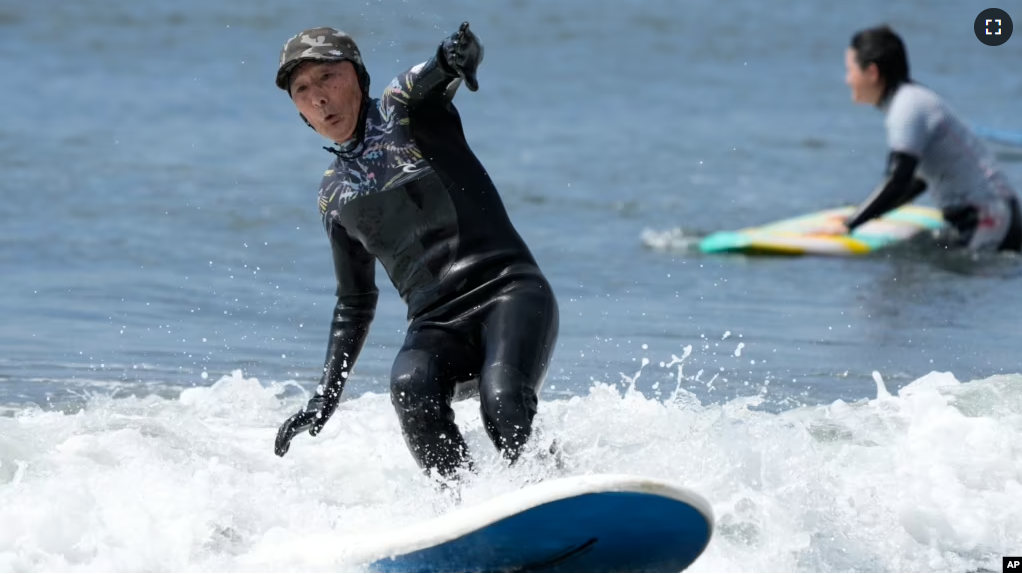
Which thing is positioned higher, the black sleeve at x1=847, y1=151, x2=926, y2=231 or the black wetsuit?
the black wetsuit

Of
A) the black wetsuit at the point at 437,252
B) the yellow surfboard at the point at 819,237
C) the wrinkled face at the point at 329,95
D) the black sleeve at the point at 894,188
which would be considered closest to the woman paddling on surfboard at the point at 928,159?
the black sleeve at the point at 894,188

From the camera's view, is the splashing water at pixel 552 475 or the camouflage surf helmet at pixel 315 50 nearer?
the camouflage surf helmet at pixel 315 50

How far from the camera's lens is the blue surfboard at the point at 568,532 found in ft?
13.2

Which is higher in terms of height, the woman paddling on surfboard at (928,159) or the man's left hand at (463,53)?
the man's left hand at (463,53)

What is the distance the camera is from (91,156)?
49.5ft

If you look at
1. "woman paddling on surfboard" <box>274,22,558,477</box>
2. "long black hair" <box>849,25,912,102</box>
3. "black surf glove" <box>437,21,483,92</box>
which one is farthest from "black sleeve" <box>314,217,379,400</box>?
"long black hair" <box>849,25,912,102</box>

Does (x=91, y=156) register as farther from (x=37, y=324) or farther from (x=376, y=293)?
(x=376, y=293)

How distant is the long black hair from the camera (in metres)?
10.4

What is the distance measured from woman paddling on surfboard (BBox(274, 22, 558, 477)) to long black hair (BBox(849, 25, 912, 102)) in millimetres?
6188

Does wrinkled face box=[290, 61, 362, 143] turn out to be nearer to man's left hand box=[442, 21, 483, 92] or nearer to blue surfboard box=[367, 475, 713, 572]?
man's left hand box=[442, 21, 483, 92]

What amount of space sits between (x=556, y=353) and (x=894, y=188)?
388 centimetres

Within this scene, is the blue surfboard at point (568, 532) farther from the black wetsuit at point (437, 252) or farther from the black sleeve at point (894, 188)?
the black sleeve at point (894, 188)

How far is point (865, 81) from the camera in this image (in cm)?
1058

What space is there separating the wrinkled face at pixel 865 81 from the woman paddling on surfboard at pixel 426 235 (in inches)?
247
